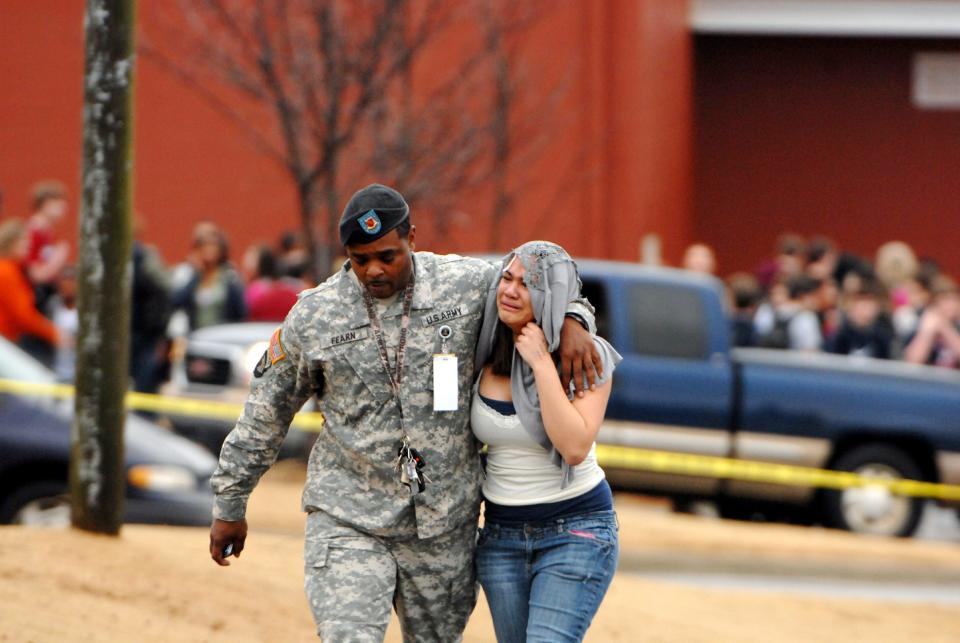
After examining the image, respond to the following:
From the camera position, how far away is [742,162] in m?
30.2

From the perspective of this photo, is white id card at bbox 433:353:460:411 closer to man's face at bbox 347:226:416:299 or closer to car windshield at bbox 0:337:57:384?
man's face at bbox 347:226:416:299

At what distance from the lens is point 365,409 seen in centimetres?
489

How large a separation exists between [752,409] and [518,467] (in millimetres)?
7878

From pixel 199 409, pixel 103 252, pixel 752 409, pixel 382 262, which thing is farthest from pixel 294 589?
pixel 752 409

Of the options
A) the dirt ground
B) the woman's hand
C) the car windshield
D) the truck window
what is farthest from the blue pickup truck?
Result: the woman's hand

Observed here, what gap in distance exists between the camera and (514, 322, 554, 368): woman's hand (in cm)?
471

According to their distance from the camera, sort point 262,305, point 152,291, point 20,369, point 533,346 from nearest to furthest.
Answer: point 533,346, point 20,369, point 152,291, point 262,305

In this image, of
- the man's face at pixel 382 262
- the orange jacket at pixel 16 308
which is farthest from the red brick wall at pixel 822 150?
the man's face at pixel 382 262

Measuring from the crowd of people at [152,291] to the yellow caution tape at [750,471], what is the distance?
3559 millimetres

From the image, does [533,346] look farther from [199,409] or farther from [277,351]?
[199,409]

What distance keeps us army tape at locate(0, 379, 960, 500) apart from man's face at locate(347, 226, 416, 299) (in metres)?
7.41

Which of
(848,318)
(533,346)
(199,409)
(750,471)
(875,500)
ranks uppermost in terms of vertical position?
(533,346)

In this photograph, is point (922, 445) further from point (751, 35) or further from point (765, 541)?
point (751, 35)

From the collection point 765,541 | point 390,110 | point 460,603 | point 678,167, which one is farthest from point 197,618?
point 678,167
